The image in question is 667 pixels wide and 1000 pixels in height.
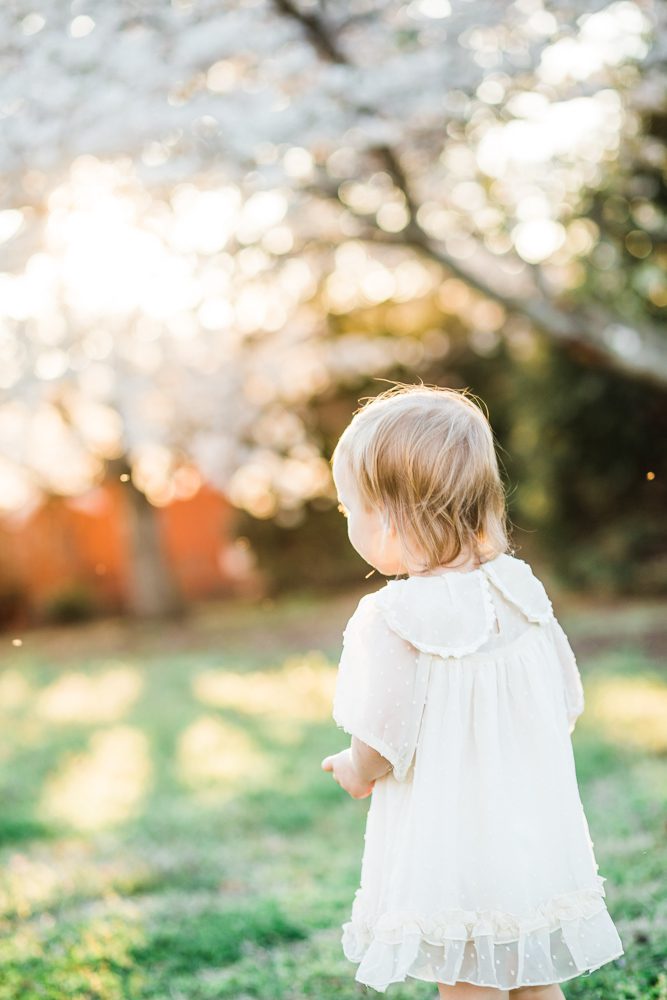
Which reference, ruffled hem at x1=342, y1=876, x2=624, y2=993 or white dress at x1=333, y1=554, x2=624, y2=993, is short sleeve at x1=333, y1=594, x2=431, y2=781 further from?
ruffled hem at x1=342, y1=876, x2=624, y2=993

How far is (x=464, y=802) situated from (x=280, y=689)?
222 inches

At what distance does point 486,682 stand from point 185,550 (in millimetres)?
11698

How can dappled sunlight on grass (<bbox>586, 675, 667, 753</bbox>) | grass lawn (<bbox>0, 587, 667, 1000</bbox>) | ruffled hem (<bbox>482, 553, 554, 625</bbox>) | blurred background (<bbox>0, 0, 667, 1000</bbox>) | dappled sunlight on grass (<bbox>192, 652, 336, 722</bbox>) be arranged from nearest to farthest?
ruffled hem (<bbox>482, 553, 554, 625</bbox>) → grass lawn (<bbox>0, 587, 667, 1000</bbox>) → blurred background (<bbox>0, 0, 667, 1000</bbox>) → dappled sunlight on grass (<bbox>586, 675, 667, 753</bbox>) → dappled sunlight on grass (<bbox>192, 652, 336, 722</bbox>)

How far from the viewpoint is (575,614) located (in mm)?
9047

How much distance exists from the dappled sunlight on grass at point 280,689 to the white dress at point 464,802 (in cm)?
461

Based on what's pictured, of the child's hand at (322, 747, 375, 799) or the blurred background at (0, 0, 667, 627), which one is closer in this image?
the child's hand at (322, 747, 375, 799)

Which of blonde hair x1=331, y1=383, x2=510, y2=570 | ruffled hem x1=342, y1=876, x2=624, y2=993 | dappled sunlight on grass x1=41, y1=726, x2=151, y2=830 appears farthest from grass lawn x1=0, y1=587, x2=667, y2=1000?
blonde hair x1=331, y1=383, x2=510, y2=570

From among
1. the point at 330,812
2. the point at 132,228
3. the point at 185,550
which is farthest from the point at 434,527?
the point at 185,550

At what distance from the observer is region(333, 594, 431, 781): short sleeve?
1.82 metres

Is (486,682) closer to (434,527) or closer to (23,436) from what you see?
(434,527)

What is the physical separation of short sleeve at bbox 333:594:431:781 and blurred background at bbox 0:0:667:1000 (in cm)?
53

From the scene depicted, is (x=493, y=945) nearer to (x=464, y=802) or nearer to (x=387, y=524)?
(x=464, y=802)

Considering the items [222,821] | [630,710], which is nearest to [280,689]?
[630,710]

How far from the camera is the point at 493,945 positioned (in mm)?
1813
